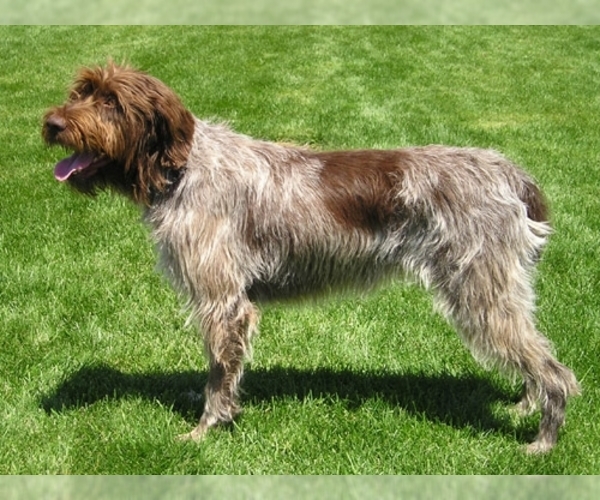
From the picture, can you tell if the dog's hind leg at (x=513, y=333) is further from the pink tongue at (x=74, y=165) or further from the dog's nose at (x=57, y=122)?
the dog's nose at (x=57, y=122)

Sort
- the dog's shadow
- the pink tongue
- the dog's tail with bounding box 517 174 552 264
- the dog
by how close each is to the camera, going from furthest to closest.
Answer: the dog's shadow < the dog's tail with bounding box 517 174 552 264 < the dog < the pink tongue

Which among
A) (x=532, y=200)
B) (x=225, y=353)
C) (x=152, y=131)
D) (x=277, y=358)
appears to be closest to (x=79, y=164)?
(x=152, y=131)

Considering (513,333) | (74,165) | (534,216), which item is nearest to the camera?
(74,165)

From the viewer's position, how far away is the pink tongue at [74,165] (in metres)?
3.76

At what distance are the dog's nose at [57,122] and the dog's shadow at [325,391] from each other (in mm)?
1701

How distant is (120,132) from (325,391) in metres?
1.99

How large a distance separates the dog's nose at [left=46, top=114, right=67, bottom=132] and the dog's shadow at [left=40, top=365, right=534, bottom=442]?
67.0 inches

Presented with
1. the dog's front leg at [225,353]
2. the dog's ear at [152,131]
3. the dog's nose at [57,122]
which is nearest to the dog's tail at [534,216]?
the dog's front leg at [225,353]

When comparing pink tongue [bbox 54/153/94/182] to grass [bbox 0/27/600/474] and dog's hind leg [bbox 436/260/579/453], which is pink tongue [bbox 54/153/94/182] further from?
dog's hind leg [bbox 436/260/579/453]

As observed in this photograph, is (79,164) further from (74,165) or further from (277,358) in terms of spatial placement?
(277,358)

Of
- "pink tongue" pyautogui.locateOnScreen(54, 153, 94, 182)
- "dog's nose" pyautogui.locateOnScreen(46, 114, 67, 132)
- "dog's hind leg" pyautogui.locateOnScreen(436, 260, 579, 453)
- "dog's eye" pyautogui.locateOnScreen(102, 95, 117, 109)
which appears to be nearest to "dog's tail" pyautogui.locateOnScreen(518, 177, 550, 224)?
"dog's hind leg" pyautogui.locateOnScreen(436, 260, 579, 453)

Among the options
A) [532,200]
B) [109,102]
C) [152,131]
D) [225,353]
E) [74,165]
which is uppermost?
[109,102]

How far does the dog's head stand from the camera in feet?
12.0

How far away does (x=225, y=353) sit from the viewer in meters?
4.10
